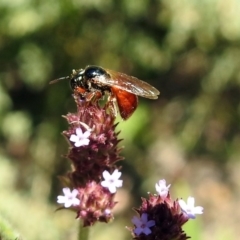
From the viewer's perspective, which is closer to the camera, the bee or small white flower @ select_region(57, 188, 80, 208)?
small white flower @ select_region(57, 188, 80, 208)

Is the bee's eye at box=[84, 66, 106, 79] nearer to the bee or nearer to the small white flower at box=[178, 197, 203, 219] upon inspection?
the bee

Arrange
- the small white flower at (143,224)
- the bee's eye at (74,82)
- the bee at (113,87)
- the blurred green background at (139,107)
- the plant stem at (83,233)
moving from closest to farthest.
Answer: the small white flower at (143,224) < the plant stem at (83,233) < the bee at (113,87) < the bee's eye at (74,82) < the blurred green background at (139,107)

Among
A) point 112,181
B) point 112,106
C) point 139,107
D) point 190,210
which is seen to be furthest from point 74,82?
point 139,107

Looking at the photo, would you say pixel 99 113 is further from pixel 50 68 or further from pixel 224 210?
pixel 224 210

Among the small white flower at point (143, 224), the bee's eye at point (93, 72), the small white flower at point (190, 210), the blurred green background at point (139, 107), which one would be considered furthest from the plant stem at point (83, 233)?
the blurred green background at point (139, 107)

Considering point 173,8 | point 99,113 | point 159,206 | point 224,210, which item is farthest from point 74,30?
point 159,206

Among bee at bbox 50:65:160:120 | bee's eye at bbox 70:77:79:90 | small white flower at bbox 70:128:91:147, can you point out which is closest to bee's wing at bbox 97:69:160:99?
bee at bbox 50:65:160:120

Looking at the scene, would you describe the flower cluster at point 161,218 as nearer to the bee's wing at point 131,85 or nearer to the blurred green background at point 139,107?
the bee's wing at point 131,85
